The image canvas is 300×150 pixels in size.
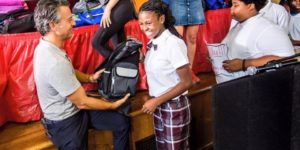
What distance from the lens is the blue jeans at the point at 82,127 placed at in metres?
1.40

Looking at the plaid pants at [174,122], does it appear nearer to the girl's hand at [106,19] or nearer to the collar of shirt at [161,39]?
the collar of shirt at [161,39]

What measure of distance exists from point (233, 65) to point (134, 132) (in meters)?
0.75

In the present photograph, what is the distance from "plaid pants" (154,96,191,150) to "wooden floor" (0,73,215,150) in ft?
1.06

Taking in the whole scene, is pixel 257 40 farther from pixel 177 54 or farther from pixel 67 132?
pixel 67 132

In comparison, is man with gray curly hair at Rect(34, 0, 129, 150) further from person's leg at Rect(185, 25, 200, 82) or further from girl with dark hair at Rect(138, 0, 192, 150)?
person's leg at Rect(185, 25, 200, 82)

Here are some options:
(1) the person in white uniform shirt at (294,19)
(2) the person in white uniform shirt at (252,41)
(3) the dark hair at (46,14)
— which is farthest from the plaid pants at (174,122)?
(1) the person in white uniform shirt at (294,19)

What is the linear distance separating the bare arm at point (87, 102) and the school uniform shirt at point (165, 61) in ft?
0.63

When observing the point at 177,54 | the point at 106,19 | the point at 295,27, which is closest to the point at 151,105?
the point at 177,54

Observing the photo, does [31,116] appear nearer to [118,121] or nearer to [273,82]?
[118,121]

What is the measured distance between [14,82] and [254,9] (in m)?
1.29

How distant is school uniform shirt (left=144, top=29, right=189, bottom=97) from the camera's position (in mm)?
1409

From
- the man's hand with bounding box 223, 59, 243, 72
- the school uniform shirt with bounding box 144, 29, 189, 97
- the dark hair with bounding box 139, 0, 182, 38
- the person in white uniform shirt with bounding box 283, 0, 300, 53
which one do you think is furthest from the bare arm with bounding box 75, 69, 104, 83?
the person in white uniform shirt with bounding box 283, 0, 300, 53

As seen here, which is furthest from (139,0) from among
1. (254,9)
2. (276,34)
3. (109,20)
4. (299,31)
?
(299,31)

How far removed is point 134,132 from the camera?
1915mm
